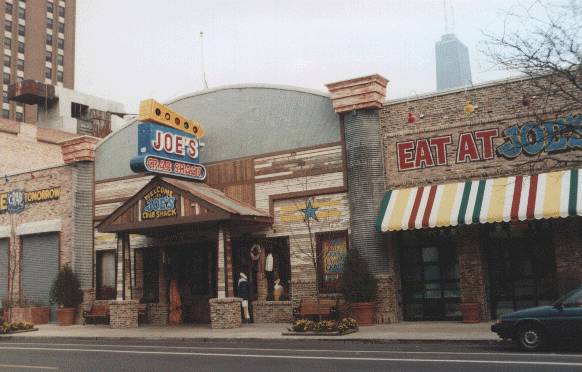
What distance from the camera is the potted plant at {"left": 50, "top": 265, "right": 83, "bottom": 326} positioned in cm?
2597

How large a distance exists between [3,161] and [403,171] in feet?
89.5

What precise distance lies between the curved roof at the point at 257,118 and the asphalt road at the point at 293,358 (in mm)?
8413

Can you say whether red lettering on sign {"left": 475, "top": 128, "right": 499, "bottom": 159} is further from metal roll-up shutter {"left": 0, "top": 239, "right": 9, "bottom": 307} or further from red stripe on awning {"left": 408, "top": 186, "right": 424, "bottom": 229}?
metal roll-up shutter {"left": 0, "top": 239, "right": 9, "bottom": 307}

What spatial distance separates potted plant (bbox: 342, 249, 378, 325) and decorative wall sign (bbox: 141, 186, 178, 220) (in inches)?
246

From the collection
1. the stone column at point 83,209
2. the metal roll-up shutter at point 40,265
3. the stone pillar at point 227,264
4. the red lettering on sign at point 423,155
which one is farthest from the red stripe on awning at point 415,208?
the metal roll-up shutter at point 40,265

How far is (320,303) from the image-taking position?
2092 cm

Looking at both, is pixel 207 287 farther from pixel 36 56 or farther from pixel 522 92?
pixel 36 56

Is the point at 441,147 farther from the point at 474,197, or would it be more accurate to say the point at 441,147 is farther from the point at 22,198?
the point at 22,198

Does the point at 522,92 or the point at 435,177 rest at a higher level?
the point at 522,92

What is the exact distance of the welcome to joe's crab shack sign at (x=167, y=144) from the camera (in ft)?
70.8

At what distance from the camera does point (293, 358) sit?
1247cm

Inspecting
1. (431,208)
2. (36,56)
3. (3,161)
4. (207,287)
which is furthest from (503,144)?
(36,56)

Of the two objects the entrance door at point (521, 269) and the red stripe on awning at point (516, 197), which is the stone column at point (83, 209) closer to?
the entrance door at point (521, 269)

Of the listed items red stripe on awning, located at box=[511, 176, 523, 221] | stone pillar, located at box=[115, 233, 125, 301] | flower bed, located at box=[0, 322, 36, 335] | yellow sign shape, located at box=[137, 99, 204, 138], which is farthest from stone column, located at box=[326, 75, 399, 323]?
flower bed, located at box=[0, 322, 36, 335]
